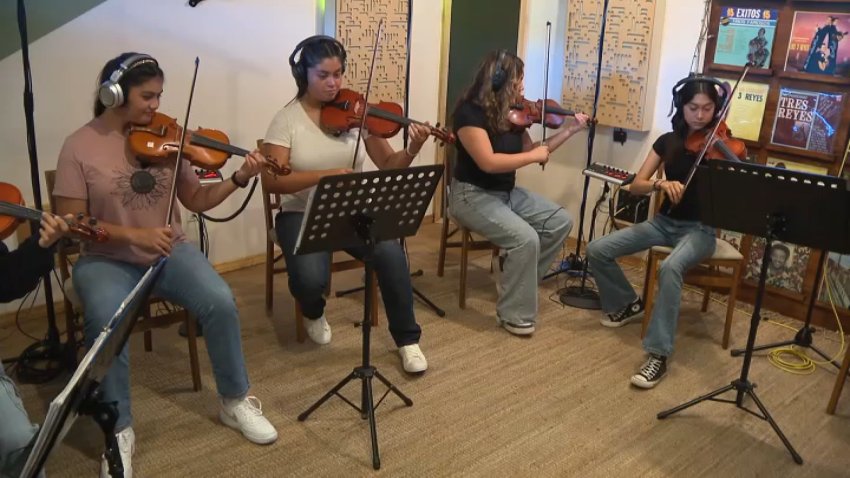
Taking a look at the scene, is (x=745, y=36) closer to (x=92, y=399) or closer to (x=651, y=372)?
(x=651, y=372)

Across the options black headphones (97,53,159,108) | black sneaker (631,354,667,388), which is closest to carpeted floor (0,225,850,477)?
black sneaker (631,354,667,388)

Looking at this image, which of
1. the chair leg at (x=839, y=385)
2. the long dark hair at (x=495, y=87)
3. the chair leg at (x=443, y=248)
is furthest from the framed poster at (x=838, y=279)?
the chair leg at (x=443, y=248)

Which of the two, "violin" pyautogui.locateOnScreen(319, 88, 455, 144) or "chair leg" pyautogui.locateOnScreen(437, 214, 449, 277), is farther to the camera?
"chair leg" pyautogui.locateOnScreen(437, 214, 449, 277)

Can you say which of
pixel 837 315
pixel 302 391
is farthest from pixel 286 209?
pixel 837 315

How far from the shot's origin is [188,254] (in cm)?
233

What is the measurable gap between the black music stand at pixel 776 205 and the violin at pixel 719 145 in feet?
1.57

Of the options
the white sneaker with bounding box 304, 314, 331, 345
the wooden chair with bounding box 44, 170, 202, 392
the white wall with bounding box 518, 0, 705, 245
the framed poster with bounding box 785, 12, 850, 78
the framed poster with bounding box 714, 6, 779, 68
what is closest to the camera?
the wooden chair with bounding box 44, 170, 202, 392

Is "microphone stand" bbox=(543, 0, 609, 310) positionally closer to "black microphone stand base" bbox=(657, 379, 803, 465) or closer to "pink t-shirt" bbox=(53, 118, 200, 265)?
"black microphone stand base" bbox=(657, 379, 803, 465)

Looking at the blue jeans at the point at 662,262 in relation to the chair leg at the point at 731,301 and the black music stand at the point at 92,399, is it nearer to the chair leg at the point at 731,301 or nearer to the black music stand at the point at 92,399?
the chair leg at the point at 731,301

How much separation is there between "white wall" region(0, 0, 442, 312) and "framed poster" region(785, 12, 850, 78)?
186 cm

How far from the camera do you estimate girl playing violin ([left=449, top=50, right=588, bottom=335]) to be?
2984 millimetres

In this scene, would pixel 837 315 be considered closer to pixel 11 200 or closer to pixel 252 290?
pixel 252 290

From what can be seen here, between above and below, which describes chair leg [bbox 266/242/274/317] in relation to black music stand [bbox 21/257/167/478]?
below

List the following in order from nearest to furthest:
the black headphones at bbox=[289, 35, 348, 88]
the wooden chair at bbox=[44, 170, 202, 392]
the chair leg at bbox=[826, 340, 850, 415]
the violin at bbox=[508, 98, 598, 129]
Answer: the wooden chair at bbox=[44, 170, 202, 392] < the chair leg at bbox=[826, 340, 850, 415] < the black headphones at bbox=[289, 35, 348, 88] < the violin at bbox=[508, 98, 598, 129]
